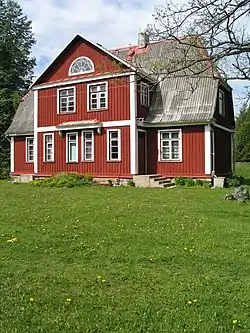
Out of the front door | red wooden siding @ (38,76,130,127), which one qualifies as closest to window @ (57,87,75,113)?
red wooden siding @ (38,76,130,127)

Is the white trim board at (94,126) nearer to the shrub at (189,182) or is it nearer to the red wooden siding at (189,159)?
the red wooden siding at (189,159)

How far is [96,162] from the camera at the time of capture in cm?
2280

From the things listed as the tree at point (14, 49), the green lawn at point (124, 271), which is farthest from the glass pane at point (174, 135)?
the tree at point (14, 49)

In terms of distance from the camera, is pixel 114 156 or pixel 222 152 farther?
pixel 222 152

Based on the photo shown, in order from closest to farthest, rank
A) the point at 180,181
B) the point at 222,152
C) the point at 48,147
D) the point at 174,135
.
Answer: the point at 180,181 < the point at 174,135 < the point at 222,152 < the point at 48,147

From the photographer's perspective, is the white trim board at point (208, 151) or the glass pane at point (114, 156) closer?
the white trim board at point (208, 151)

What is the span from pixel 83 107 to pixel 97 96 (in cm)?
106

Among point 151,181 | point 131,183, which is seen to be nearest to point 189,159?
point 151,181

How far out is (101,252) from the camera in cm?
730

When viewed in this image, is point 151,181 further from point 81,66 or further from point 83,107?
point 81,66

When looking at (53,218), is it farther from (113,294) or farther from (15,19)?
(15,19)

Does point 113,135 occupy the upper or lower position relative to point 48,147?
upper

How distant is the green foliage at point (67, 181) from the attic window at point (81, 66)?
6.05 m

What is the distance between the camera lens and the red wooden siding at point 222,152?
75.3ft
